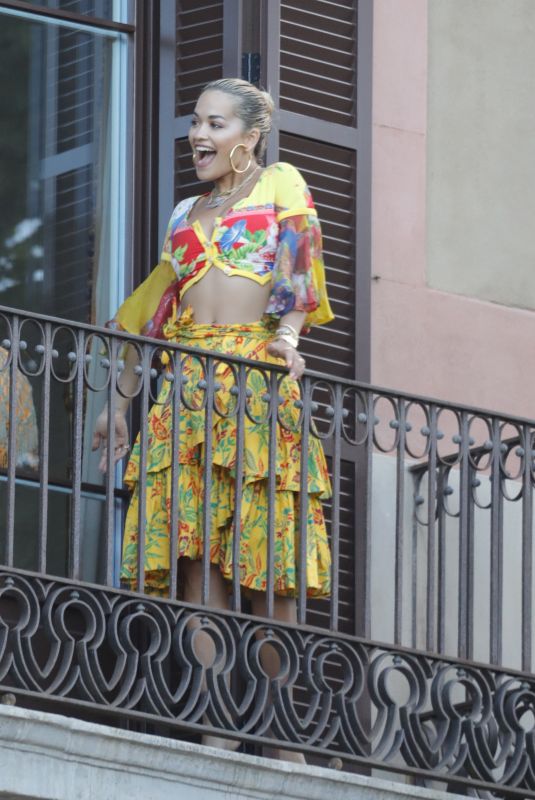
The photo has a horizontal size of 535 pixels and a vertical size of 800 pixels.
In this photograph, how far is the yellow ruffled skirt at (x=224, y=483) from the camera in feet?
37.8

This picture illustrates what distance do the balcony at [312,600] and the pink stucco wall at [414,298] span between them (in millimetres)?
184

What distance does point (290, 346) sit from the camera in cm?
1149

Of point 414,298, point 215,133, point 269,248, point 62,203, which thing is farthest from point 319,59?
point 269,248

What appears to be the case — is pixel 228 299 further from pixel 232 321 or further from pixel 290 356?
pixel 290 356

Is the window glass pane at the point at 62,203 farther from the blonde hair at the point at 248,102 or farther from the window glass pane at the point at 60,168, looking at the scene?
the blonde hair at the point at 248,102

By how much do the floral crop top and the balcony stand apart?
261 millimetres

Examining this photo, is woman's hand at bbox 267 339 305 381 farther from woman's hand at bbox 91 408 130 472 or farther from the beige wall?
the beige wall

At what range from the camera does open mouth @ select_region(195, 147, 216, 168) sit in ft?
38.7

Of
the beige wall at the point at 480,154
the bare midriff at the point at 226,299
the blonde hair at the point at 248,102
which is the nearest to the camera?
the bare midriff at the point at 226,299

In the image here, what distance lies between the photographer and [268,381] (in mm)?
11523

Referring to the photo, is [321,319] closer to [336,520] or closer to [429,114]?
[336,520]

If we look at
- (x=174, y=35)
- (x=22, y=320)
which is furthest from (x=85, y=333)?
(x=174, y=35)

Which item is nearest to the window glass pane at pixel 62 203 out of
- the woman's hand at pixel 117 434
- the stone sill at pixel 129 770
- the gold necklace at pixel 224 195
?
the woman's hand at pixel 117 434

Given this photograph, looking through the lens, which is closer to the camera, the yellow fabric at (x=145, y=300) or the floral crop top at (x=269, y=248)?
the floral crop top at (x=269, y=248)
